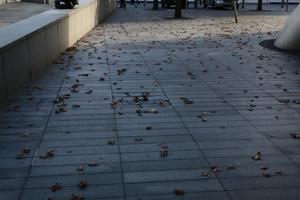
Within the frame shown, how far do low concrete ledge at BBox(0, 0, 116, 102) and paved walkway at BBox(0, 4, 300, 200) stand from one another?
28cm

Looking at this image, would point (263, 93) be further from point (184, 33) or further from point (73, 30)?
point (184, 33)

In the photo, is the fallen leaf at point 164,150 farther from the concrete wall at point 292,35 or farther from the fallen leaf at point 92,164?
the concrete wall at point 292,35

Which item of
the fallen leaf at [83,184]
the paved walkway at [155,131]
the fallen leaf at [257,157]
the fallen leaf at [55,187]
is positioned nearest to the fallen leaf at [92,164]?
the paved walkway at [155,131]

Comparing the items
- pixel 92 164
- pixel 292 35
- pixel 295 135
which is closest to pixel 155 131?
pixel 92 164

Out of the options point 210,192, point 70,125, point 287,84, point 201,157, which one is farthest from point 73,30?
point 210,192

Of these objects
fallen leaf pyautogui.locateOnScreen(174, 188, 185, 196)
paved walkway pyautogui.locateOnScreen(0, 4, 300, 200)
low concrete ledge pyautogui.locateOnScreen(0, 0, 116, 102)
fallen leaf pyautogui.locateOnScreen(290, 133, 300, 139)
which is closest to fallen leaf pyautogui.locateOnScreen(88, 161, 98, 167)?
paved walkway pyautogui.locateOnScreen(0, 4, 300, 200)

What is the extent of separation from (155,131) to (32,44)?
4.19 metres

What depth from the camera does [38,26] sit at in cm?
1075

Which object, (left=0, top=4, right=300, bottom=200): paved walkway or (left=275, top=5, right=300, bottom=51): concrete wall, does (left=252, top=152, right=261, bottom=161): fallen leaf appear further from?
(left=275, top=5, right=300, bottom=51): concrete wall

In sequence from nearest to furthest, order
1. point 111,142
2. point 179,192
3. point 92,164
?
point 179,192
point 92,164
point 111,142

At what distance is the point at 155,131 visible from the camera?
6.79 m

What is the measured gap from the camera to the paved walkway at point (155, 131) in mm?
5027

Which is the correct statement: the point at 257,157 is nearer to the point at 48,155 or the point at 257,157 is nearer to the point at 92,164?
the point at 92,164

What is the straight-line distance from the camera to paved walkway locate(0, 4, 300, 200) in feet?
16.5
